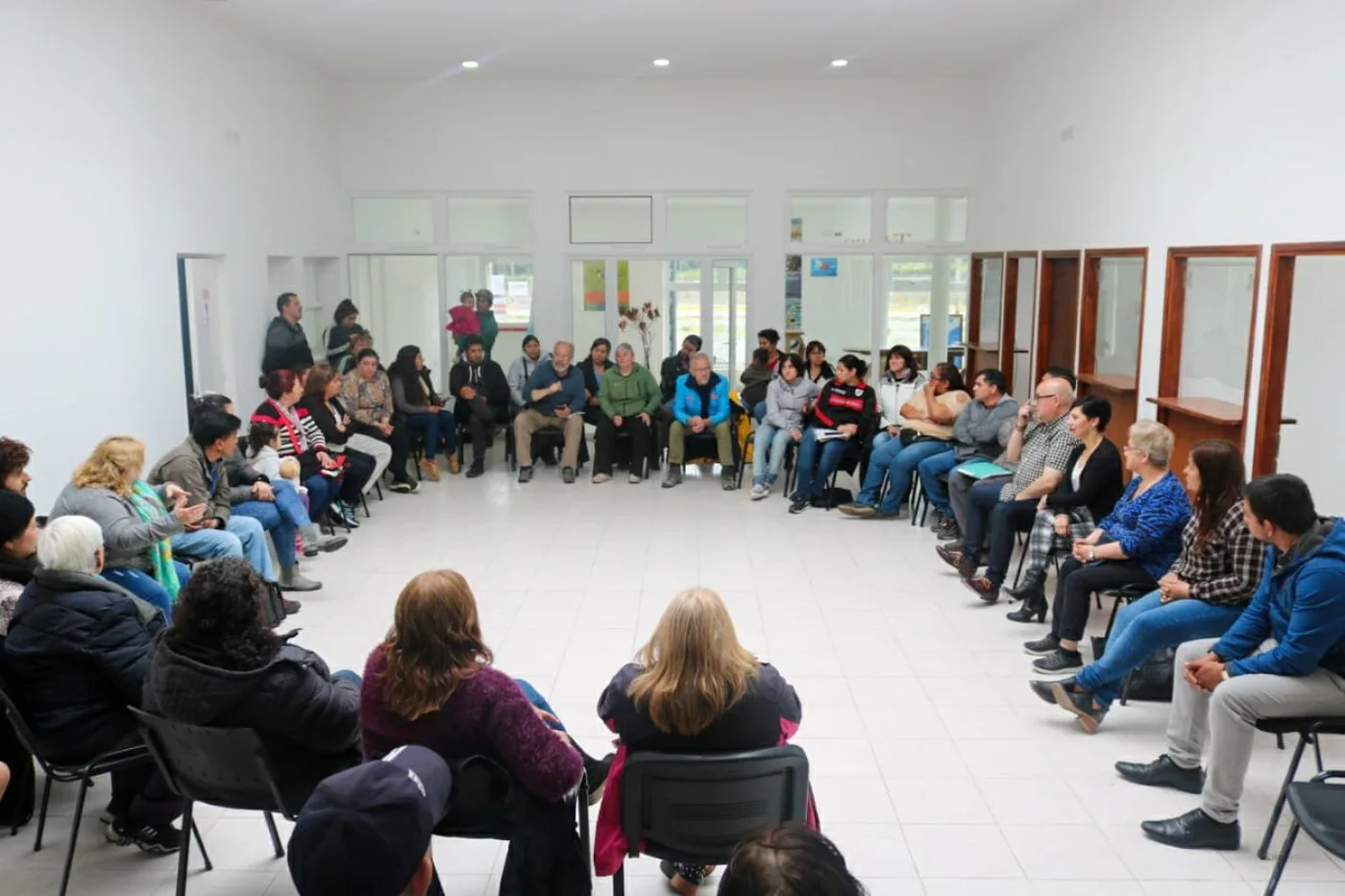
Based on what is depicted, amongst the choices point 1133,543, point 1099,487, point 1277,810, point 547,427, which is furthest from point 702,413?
point 1277,810

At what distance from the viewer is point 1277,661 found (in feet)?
10.9

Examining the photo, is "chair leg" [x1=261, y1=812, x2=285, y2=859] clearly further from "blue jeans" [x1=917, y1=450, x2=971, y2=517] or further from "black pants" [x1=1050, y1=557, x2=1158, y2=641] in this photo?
"blue jeans" [x1=917, y1=450, x2=971, y2=517]

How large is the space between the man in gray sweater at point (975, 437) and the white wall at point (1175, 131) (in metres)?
→ 0.85

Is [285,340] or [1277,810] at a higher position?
[285,340]

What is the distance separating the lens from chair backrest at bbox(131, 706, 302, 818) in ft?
8.88

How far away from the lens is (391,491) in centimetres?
885

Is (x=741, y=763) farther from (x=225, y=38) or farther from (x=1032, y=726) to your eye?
(x=225, y=38)

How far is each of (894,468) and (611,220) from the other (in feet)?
15.9

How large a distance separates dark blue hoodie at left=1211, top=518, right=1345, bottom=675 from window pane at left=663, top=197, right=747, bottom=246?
8.24m

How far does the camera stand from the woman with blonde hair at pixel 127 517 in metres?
4.39

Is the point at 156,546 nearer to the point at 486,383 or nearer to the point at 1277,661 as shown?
the point at 1277,661

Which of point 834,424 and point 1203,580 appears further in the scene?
point 834,424

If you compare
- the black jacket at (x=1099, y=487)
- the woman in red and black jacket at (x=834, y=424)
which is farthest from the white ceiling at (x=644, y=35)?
the black jacket at (x=1099, y=487)

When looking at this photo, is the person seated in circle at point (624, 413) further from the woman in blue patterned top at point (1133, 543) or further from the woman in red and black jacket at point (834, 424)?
the woman in blue patterned top at point (1133, 543)
